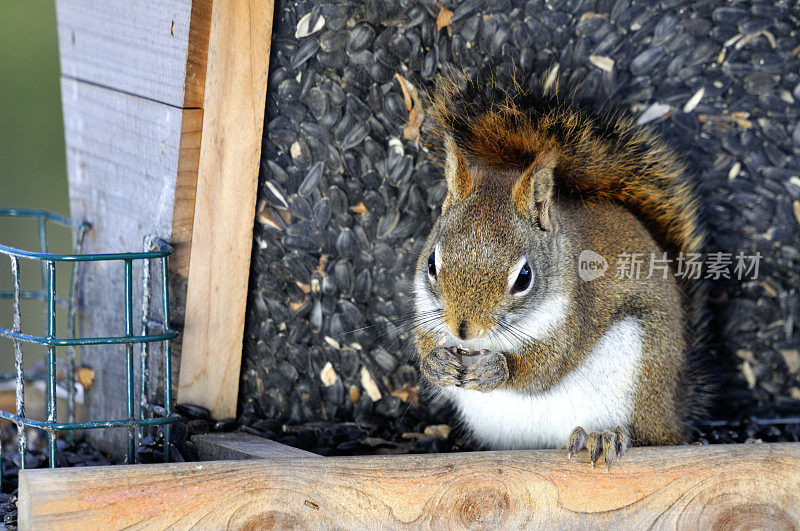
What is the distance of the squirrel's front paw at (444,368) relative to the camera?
188 cm

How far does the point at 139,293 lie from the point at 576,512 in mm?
1079

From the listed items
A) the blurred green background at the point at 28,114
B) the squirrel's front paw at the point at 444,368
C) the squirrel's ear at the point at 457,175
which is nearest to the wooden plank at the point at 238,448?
the squirrel's front paw at the point at 444,368

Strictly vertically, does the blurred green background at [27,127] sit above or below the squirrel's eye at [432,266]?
above

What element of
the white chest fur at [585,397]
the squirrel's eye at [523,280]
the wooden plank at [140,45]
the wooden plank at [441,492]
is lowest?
the wooden plank at [441,492]

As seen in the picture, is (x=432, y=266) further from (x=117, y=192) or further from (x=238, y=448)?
(x=117, y=192)

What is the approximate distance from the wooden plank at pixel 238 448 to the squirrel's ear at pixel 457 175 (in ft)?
1.99

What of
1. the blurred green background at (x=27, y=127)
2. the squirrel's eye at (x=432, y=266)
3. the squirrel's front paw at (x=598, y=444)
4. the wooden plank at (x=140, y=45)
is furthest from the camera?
the blurred green background at (x=27, y=127)

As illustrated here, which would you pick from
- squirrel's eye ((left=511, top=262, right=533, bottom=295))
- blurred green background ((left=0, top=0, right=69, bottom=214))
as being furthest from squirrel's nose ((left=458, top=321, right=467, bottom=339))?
blurred green background ((left=0, top=0, right=69, bottom=214))

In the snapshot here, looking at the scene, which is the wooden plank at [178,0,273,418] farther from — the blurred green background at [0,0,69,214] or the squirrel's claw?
the blurred green background at [0,0,69,214]

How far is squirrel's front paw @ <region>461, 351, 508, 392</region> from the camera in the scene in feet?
6.09

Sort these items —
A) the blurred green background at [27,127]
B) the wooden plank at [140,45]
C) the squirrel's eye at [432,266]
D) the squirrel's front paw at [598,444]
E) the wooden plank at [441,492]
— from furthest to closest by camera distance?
the blurred green background at [27,127], the wooden plank at [140,45], the squirrel's eye at [432,266], the squirrel's front paw at [598,444], the wooden plank at [441,492]

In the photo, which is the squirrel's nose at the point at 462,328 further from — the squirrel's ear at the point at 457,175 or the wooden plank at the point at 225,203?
the wooden plank at the point at 225,203

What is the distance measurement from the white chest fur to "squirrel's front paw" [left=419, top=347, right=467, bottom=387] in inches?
3.5

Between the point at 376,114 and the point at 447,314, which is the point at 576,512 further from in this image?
the point at 376,114
